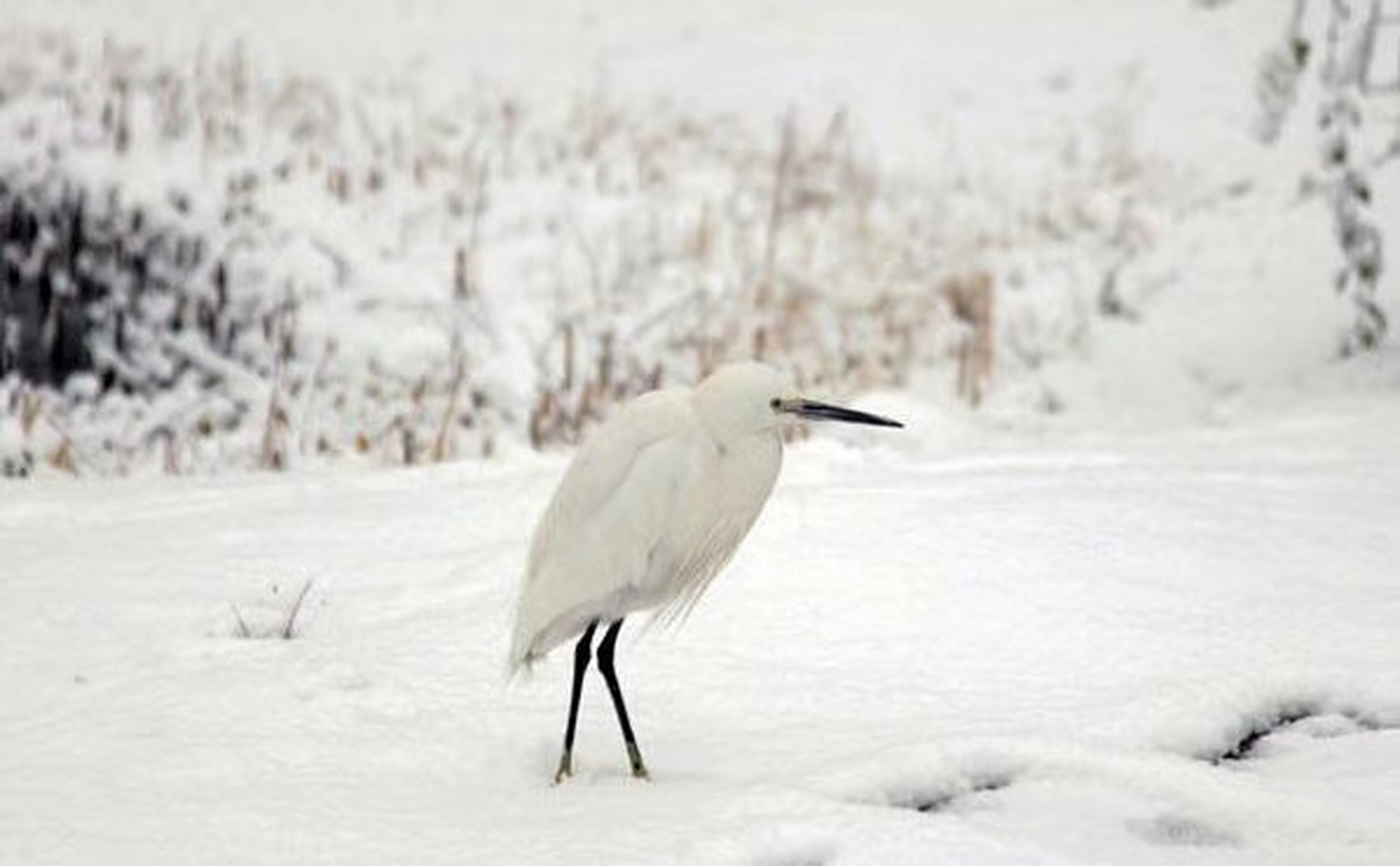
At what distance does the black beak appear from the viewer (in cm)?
245

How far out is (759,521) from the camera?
366 cm

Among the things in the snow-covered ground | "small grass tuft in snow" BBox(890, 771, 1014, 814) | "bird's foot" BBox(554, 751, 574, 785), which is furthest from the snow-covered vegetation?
"small grass tuft in snow" BBox(890, 771, 1014, 814)

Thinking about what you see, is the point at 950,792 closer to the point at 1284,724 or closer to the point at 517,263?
the point at 1284,724

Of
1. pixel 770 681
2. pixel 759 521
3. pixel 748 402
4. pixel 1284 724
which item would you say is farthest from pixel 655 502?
pixel 759 521

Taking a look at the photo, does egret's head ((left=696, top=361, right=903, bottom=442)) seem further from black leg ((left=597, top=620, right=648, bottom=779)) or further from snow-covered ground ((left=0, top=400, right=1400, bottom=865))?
snow-covered ground ((left=0, top=400, right=1400, bottom=865))

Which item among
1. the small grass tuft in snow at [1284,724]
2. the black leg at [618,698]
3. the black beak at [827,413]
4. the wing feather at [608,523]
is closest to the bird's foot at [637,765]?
the black leg at [618,698]

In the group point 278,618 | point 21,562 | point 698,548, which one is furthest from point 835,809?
point 21,562

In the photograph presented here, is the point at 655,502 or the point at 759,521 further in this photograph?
the point at 759,521

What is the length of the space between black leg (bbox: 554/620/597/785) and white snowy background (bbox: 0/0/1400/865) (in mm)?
39

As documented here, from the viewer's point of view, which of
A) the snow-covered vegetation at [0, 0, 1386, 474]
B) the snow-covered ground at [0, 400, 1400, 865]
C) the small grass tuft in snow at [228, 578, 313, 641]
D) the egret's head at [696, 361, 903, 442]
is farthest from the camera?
the snow-covered vegetation at [0, 0, 1386, 474]

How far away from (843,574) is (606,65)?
8132 mm

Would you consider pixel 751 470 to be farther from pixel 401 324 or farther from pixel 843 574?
pixel 401 324

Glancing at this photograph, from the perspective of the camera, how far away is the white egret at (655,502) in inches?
96.2

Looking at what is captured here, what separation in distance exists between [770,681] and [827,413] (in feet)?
1.80
